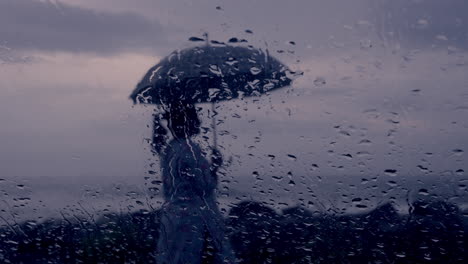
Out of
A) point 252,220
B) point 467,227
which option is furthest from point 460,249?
point 252,220

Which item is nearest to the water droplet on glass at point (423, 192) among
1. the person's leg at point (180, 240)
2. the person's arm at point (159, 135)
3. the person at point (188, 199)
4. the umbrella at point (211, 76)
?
the umbrella at point (211, 76)

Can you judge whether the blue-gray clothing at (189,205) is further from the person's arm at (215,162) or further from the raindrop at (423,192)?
the raindrop at (423,192)

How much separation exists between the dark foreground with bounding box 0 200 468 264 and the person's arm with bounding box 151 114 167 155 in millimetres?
506

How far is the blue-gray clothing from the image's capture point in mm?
4234

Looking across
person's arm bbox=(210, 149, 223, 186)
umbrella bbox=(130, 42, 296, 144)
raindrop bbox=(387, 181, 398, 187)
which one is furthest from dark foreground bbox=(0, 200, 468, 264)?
umbrella bbox=(130, 42, 296, 144)

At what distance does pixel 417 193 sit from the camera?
418 centimetres

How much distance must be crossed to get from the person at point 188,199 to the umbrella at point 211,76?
5.2 inches

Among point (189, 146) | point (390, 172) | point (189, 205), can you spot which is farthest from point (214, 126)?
point (390, 172)

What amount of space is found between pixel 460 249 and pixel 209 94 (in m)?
2.08

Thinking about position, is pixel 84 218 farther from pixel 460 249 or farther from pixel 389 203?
pixel 460 249

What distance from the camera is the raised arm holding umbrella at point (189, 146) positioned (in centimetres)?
418

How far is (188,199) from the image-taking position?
14.0ft

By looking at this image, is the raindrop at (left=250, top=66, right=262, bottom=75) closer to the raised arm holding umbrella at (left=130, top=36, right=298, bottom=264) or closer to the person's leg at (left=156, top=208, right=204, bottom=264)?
the raised arm holding umbrella at (left=130, top=36, right=298, bottom=264)

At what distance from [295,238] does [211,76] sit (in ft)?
4.40
